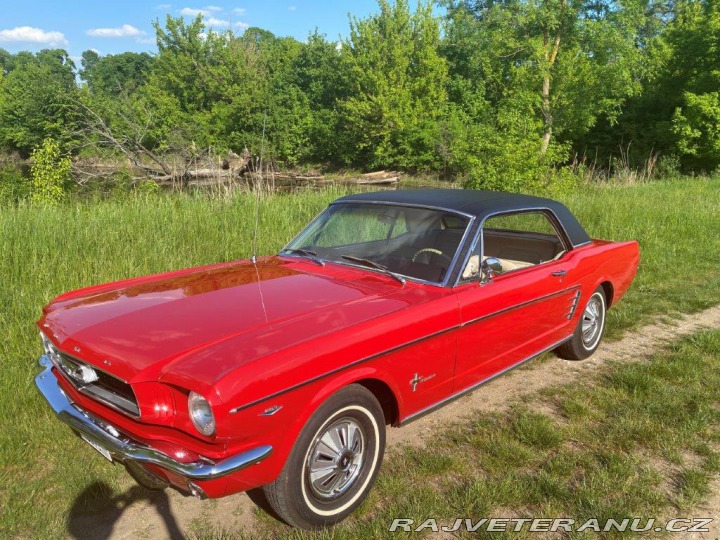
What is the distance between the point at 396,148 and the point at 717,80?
17.6 m

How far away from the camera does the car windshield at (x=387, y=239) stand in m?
3.57

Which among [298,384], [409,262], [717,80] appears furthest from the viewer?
[717,80]

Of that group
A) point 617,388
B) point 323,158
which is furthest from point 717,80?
point 617,388

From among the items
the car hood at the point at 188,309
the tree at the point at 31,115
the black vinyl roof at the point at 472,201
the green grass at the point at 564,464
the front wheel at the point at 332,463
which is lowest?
the green grass at the point at 564,464

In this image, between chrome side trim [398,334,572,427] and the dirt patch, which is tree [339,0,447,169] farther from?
chrome side trim [398,334,572,427]

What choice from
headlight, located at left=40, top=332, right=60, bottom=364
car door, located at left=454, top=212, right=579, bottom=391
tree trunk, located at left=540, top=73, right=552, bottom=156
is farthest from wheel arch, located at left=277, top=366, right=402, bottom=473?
tree trunk, located at left=540, top=73, right=552, bottom=156

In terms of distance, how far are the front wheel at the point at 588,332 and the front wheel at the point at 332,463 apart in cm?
255

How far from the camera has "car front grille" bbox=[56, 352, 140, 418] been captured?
2.47 meters

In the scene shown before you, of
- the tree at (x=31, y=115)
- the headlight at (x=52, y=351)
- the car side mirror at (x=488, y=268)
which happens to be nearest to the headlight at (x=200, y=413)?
the headlight at (x=52, y=351)

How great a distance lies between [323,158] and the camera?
3947cm

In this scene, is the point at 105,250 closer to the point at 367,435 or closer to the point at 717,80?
the point at 367,435

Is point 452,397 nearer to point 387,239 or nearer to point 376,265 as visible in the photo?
point 376,265

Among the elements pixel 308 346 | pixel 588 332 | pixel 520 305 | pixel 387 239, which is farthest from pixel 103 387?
pixel 588 332

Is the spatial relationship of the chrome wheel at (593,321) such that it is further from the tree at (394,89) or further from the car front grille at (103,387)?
the tree at (394,89)
